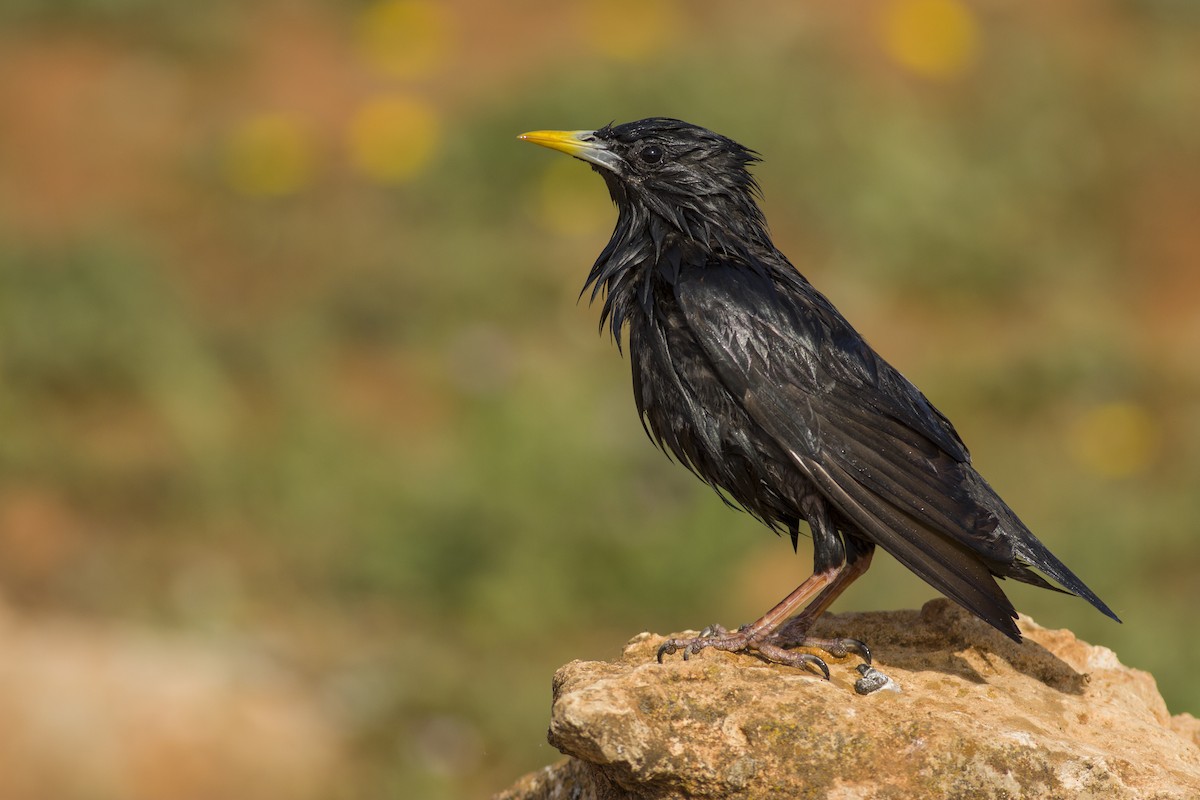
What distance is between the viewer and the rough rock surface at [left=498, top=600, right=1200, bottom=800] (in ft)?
14.1

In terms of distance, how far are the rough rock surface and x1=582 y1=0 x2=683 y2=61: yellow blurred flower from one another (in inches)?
451

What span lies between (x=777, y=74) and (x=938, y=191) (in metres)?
2.02

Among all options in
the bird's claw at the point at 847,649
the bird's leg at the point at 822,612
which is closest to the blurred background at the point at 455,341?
the bird's leg at the point at 822,612

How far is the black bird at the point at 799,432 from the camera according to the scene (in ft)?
16.5

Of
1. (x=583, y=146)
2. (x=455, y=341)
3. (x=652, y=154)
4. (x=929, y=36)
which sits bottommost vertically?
(x=652, y=154)

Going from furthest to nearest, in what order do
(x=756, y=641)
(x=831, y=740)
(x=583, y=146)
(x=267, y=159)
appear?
(x=267, y=159) → (x=583, y=146) → (x=756, y=641) → (x=831, y=740)

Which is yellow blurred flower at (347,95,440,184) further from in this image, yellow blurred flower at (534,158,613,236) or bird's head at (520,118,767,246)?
bird's head at (520,118,767,246)

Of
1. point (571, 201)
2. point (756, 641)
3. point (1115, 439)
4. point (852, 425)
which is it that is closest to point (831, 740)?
point (756, 641)

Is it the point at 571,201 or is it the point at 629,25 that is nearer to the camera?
the point at 571,201

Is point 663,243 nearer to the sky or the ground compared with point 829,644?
nearer to the sky

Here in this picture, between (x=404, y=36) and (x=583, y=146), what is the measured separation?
1145cm

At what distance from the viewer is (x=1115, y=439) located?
39.0 ft

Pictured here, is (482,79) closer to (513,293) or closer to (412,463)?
(513,293)

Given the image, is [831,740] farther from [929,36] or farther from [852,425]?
[929,36]
